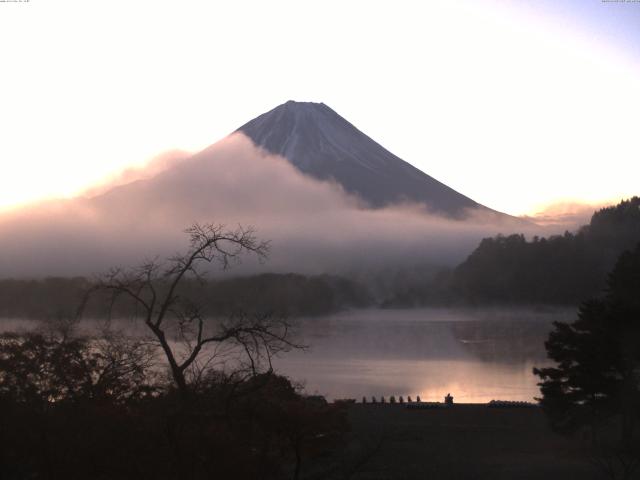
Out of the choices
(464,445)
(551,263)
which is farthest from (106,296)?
(551,263)

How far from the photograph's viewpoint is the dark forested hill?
5488cm

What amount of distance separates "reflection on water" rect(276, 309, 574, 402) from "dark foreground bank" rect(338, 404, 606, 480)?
258 centimetres

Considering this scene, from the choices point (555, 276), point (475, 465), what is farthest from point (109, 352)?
point (555, 276)

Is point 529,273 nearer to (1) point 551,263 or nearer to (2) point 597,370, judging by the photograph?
(1) point 551,263

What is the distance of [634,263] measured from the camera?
50.2 feet

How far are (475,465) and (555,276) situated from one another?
4716 cm

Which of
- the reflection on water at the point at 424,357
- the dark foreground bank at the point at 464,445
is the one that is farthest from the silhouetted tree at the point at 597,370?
the reflection on water at the point at 424,357

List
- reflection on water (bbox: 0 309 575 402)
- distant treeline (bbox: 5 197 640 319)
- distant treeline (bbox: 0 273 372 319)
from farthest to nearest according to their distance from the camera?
distant treeline (bbox: 5 197 640 319) → reflection on water (bbox: 0 309 575 402) → distant treeline (bbox: 0 273 372 319)

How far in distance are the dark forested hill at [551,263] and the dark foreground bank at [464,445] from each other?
3948 centimetres

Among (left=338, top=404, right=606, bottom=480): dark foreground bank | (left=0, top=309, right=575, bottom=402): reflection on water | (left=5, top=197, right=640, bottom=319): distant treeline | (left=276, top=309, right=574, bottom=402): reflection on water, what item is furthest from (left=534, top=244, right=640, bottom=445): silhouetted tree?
(left=5, top=197, right=640, bottom=319): distant treeline

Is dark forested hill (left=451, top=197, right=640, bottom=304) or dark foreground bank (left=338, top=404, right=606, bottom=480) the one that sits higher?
dark forested hill (left=451, top=197, right=640, bottom=304)

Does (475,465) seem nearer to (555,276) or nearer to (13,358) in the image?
(13,358)

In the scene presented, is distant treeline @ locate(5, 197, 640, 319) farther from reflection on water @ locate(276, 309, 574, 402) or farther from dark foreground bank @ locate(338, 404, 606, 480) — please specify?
dark foreground bank @ locate(338, 404, 606, 480)

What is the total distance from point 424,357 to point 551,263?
28347mm
